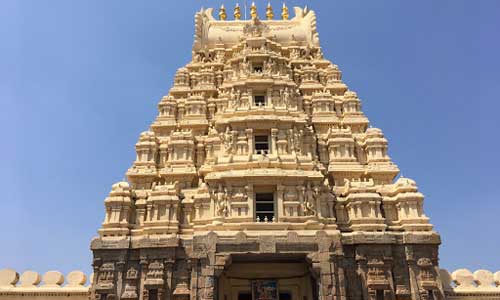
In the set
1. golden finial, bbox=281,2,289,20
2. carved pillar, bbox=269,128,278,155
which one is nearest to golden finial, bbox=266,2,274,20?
golden finial, bbox=281,2,289,20

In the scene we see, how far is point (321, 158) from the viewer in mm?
23188

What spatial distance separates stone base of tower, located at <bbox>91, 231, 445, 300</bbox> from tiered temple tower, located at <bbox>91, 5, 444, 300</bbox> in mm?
46

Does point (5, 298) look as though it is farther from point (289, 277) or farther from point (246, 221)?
point (289, 277)

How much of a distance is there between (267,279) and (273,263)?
2.69 feet

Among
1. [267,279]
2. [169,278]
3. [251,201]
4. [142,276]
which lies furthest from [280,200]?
[142,276]

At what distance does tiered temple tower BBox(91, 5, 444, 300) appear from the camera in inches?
711

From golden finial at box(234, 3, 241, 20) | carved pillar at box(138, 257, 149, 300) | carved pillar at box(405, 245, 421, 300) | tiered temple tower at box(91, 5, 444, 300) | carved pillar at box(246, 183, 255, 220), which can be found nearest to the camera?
tiered temple tower at box(91, 5, 444, 300)

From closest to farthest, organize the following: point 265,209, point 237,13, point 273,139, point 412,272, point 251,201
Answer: point 412,272
point 251,201
point 265,209
point 273,139
point 237,13

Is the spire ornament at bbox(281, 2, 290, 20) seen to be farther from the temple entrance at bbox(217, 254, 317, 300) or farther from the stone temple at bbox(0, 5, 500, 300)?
the temple entrance at bbox(217, 254, 317, 300)

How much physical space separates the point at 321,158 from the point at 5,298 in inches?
698

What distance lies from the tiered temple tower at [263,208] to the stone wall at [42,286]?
230 centimetres

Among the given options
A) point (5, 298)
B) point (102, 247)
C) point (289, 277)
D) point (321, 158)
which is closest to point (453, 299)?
point (289, 277)

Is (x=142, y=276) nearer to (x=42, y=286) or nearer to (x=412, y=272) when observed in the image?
(x=42, y=286)

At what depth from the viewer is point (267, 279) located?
64.8ft
